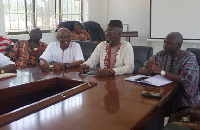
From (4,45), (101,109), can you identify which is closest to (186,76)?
(101,109)

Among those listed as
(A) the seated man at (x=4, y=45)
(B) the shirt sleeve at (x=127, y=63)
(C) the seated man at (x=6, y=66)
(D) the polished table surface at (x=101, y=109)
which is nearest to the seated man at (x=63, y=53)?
(C) the seated man at (x=6, y=66)

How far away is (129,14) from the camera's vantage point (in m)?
6.79

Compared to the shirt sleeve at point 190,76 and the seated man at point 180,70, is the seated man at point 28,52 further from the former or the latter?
the shirt sleeve at point 190,76

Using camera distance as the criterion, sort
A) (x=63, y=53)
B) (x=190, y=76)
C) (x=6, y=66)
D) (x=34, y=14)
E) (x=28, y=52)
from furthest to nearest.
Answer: (x=34, y=14) → (x=28, y=52) → (x=63, y=53) → (x=6, y=66) → (x=190, y=76)

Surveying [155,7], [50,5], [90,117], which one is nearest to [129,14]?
[155,7]

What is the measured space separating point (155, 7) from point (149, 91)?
466 centimetres

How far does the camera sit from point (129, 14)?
22.3 feet

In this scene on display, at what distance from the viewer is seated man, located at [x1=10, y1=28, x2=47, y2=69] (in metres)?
3.36

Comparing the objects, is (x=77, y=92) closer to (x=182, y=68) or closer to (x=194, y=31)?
(x=182, y=68)

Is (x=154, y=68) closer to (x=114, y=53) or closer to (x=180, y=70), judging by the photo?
(x=180, y=70)

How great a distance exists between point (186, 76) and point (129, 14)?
500 cm

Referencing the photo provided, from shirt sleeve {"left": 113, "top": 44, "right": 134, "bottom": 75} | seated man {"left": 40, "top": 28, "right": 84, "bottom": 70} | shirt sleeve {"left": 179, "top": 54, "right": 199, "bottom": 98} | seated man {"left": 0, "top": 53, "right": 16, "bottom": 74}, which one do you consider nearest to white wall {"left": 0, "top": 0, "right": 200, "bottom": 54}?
seated man {"left": 40, "top": 28, "right": 84, "bottom": 70}

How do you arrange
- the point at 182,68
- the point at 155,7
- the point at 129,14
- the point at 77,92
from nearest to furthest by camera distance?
the point at 77,92 < the point at 182,68 < the point at 155,7 < the point at 129,14

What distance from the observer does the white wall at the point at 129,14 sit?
6477 millimetres
